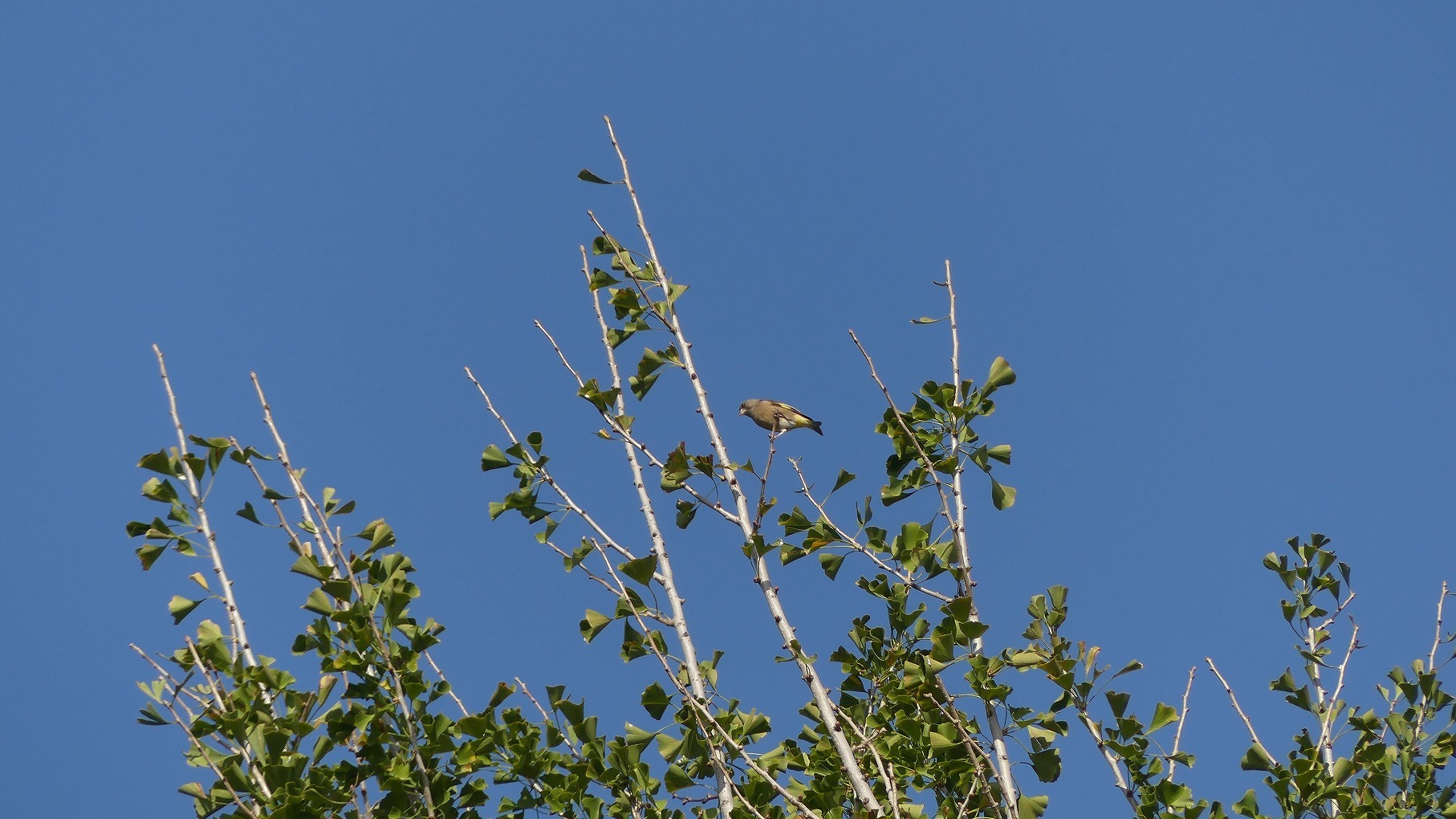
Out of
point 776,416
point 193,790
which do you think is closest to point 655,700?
point 193,790

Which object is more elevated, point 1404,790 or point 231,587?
point 1404,790

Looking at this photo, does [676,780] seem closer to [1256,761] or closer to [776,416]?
[1256,761]

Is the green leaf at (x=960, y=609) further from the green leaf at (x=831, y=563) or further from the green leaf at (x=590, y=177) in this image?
the green leaf at (x=590, y=177)

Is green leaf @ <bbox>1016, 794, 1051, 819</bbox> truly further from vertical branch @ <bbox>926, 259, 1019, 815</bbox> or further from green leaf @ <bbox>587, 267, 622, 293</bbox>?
green leaf @ <bbox>587, 267, 622, 293</bbox>

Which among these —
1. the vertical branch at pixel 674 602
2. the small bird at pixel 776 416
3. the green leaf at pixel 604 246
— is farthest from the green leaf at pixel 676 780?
the small bird at pixel 776 416

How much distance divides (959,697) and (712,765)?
0.97m

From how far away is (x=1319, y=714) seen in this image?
5.32 m

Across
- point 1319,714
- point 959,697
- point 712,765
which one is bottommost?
point 712,765

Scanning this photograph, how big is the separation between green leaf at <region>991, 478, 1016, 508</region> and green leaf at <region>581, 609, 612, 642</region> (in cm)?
166

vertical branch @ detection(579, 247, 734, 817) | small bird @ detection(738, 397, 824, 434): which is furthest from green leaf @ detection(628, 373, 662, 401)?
small bird @ detection(738, 397, 824, 434)

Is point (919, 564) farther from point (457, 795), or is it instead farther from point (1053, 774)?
point (457, 795)

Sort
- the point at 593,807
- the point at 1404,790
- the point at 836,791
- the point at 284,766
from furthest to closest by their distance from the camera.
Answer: the point at 1404,790 < the point at 836,791 < the point at 593,807 < the point at 284,766

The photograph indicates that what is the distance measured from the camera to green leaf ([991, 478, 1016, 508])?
498 centimetres

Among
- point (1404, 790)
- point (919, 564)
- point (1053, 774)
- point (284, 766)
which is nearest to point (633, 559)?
point (919, 564)
